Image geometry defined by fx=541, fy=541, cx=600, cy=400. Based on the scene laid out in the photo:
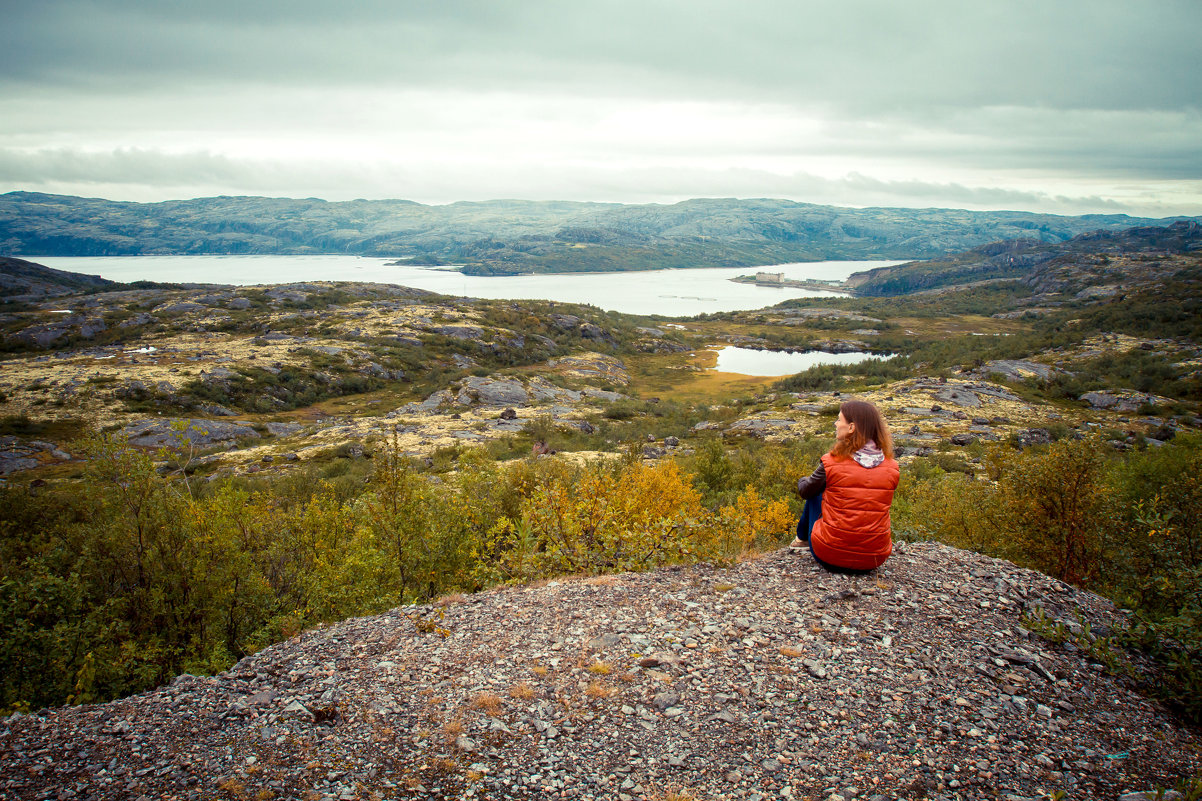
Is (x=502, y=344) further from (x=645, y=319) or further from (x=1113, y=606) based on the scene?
(x=1113, y=606)

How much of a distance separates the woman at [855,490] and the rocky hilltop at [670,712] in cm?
57

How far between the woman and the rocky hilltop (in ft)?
1.86

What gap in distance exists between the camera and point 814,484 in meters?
8.68

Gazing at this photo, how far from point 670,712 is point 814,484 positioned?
4.09m

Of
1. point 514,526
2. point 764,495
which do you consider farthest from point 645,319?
point 514,526

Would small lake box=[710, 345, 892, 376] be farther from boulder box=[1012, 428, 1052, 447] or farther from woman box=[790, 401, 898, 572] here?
woman box=[790, 401, 898, 572]

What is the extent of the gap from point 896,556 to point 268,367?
85.4 meters

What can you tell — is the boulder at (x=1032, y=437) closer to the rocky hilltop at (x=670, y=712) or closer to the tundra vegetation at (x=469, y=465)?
the tundra vegetation at (x=469, y=465)

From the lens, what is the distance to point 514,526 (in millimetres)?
12734

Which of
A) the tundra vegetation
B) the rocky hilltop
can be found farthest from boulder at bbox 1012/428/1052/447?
the rocky hilltop

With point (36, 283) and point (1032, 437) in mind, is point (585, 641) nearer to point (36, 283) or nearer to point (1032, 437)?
point (1032, 437)

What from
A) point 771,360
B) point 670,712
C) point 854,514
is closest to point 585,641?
point 670,712

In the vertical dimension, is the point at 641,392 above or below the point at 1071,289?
below

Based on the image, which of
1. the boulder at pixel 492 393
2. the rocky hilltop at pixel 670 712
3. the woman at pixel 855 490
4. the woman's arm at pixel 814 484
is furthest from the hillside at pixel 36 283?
the woman at pixel 855 490
